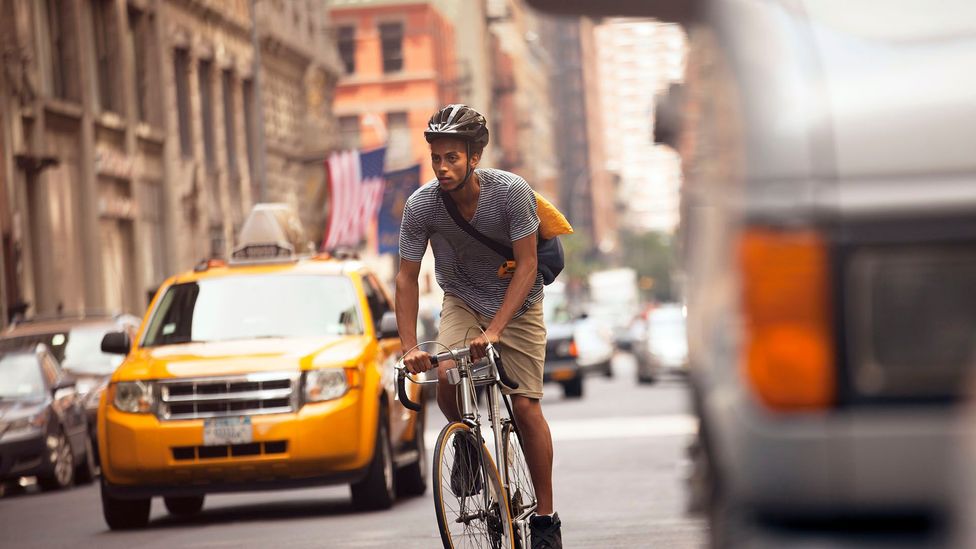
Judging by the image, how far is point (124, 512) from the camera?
12898mm

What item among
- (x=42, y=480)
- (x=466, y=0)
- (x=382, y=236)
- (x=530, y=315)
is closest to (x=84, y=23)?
(x=382, y=236)

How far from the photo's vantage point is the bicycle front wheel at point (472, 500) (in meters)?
7.39

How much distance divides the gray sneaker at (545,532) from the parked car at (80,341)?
13047 mm

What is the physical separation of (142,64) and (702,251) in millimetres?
36490

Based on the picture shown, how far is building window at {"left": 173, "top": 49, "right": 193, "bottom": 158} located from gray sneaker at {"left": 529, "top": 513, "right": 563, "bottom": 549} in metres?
35.1

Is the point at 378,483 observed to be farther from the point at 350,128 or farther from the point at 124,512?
the point at 350,128

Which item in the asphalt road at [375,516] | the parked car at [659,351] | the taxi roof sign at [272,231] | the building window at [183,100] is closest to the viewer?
the asphalt road at [375,516]

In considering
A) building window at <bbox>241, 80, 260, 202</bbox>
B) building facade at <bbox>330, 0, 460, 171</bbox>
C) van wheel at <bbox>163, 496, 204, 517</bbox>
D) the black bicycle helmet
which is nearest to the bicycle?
the black bicycle helmet

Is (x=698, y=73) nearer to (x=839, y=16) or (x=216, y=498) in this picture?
(x=839, y=16)

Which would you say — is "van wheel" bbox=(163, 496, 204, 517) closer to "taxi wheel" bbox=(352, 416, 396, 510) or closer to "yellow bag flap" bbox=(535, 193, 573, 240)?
"taxi wheel" bbox=(352, 416, 396, 510)

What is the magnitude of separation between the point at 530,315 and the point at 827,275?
4.70 metres

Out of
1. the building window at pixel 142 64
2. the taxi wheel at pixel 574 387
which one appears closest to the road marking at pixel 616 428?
the taxi wheel at pixel 574 387

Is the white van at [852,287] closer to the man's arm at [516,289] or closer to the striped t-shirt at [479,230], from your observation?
the man's arm at [516,289]

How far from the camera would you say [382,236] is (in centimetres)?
4528
